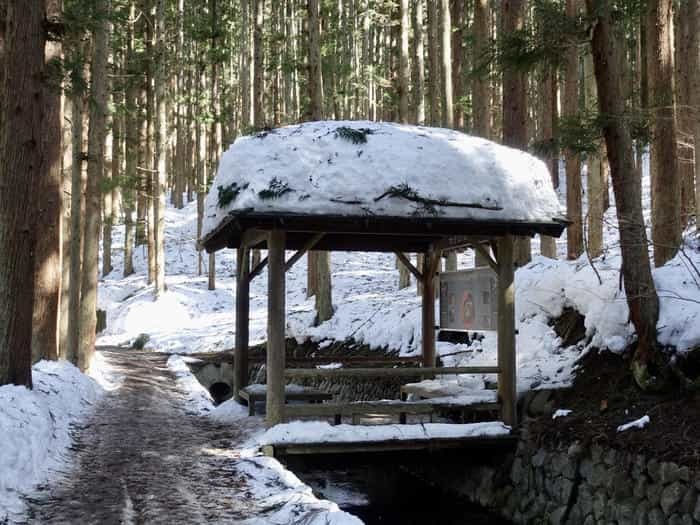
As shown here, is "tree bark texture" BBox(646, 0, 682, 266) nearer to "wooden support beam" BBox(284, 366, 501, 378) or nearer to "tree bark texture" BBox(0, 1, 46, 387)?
"wooden support beam" BBox(284, 366, 501, 378)

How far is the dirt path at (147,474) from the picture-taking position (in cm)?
632

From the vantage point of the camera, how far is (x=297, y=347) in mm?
20547

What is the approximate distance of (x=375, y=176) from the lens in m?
9.03

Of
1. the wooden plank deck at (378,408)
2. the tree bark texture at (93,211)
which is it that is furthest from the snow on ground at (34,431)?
the tree bark texture at (93,211)

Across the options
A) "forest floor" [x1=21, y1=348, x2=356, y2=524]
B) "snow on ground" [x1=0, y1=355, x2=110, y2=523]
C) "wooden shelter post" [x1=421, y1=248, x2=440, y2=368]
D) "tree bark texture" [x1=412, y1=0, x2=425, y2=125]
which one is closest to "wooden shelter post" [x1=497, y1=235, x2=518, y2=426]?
"wooden shelter post" [x1=421, y1=248, x2=440, y2=368]

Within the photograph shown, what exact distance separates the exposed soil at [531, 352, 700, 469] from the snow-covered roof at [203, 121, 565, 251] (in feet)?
7.63

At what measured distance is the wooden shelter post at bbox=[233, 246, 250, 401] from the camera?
1212cm

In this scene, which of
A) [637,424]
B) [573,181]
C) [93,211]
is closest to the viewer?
[637,424]

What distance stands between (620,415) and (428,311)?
16.3ft

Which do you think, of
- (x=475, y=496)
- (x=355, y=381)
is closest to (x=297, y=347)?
(x=355, y=381)

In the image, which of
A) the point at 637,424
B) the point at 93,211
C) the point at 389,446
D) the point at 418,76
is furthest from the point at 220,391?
the point at 637,424

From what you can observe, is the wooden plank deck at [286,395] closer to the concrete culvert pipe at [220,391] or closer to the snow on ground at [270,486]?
the snow on ground at [270,486]

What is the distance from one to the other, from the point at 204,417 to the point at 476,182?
6.23 metres

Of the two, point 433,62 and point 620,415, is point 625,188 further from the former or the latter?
point 433,62
